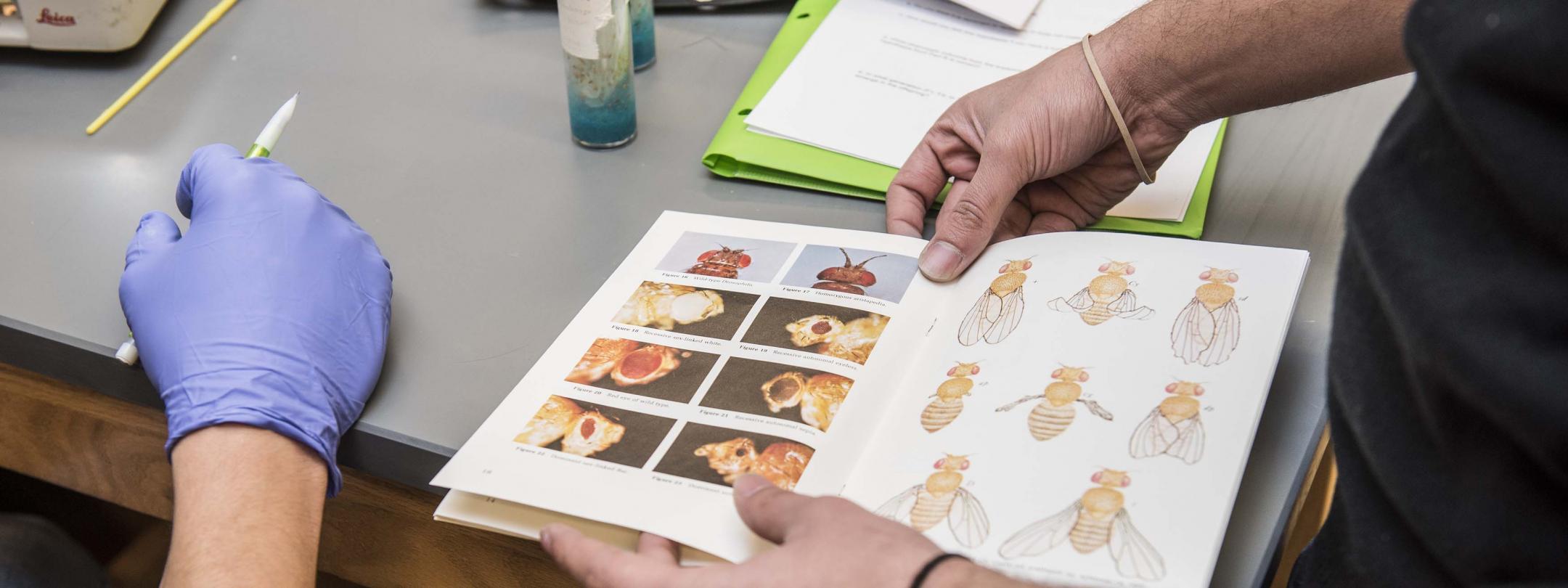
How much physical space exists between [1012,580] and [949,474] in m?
0.10

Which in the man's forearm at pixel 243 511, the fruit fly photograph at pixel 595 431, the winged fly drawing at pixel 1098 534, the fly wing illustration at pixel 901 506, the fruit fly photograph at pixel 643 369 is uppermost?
the winged fly drawing at pixel 1098 534

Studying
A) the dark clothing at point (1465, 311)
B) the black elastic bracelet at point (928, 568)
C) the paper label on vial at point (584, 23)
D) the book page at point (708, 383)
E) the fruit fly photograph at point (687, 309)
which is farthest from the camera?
the paper label on vial at point (584, 23)

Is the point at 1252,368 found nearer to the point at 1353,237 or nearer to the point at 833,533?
the point at 1353,237

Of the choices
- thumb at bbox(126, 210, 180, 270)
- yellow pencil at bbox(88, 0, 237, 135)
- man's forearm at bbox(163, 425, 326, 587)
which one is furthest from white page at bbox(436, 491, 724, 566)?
yellow pencil at bbox(88, 0, 237, 135)

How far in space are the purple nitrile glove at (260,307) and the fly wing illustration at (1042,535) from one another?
42cm

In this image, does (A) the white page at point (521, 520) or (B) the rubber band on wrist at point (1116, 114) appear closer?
(A) the white page at point (521, 520)

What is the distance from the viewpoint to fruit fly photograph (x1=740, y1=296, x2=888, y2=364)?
68 cm

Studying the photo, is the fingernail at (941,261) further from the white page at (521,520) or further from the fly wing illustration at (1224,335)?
the white page at (521,520)

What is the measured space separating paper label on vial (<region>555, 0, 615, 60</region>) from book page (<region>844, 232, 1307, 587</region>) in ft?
1.17

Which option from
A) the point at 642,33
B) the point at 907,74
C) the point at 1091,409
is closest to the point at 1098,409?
the point at 1091,409

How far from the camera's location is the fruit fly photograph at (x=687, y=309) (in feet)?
2.33

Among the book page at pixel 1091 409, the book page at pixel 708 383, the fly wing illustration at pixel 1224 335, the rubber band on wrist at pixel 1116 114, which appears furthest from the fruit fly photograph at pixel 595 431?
the rubber band on wrist at pixel 1116 114

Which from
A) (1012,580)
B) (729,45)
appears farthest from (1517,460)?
(729,45)

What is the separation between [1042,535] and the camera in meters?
0.53
